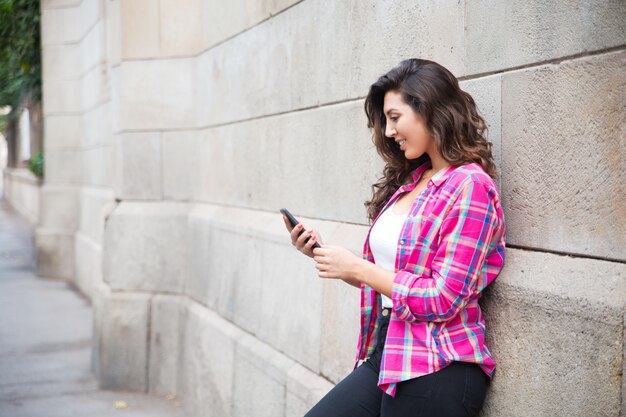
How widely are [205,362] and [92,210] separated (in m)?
6.25

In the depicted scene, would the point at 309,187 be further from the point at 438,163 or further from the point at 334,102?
the point at 438,163

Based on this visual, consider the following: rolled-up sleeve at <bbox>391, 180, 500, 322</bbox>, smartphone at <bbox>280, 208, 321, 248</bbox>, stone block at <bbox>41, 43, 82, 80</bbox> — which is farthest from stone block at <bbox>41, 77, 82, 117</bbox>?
rolled-up sleeve at <bbox>391, 180, 500, 322</bbox>

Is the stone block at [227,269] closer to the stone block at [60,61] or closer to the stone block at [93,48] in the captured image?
the stone block at [93,48]

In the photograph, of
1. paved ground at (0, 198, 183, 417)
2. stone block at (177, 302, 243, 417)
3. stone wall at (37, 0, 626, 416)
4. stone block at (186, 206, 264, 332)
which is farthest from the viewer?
paved ground at (0, 198, 183, 417)

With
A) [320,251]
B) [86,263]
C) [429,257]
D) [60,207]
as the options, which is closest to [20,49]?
[60,207]

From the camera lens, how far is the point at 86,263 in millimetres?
11766

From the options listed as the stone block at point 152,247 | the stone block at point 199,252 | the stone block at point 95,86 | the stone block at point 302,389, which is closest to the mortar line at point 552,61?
the stone block at point 302,389

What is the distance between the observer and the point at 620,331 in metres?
2.23

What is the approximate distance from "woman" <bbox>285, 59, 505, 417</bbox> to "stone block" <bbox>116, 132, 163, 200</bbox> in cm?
401

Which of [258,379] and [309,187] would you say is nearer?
[309,187]

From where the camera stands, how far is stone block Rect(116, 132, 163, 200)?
6707 mm

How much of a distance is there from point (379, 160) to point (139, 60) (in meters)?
3.53

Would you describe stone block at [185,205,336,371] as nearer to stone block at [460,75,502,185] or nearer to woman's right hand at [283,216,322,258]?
woman's right hand at [283,216,322,258]

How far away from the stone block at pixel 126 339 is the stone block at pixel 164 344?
60 mm
